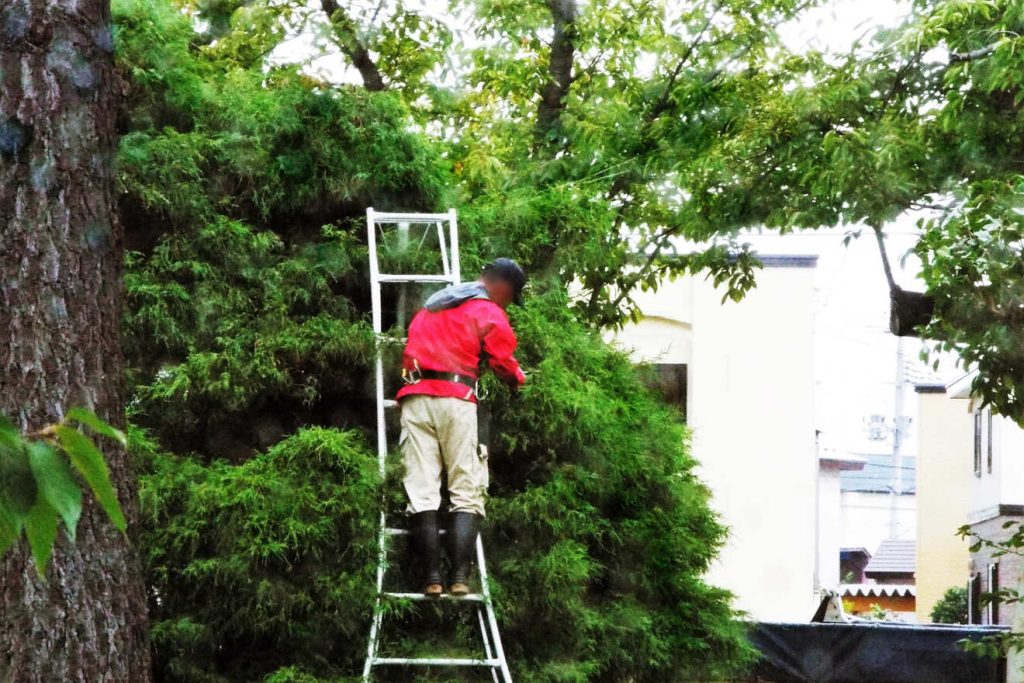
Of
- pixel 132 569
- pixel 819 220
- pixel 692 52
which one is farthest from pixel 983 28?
pixel 132 569

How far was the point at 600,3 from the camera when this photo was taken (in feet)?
40.0

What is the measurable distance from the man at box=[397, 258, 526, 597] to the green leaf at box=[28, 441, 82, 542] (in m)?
4.49

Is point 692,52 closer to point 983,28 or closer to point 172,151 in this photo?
point 983,28

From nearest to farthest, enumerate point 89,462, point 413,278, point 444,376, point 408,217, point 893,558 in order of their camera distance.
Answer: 1. point 89,462
2. point 444,376
3. point 413,278
4. point 408,217
5. point 893,558

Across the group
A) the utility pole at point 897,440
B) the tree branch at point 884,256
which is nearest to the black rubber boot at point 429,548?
the tree branch at point 884,256

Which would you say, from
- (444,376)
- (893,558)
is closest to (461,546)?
(444,376)

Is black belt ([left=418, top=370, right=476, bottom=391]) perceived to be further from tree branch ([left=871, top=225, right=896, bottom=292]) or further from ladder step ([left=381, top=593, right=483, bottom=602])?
tree branch ([left=871, top=225, right=896, bottom=292])

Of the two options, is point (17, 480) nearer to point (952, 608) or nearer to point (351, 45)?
point (351, 45)

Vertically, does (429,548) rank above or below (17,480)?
below

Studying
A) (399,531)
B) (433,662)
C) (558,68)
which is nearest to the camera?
(433,662)

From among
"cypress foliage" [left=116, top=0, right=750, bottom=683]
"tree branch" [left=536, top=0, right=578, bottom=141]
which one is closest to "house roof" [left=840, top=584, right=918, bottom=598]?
"tree branch" [left=536, top=0, right=578, bottom=141]

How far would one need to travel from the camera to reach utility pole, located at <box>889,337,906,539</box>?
35969mm

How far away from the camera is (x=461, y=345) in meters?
6.00

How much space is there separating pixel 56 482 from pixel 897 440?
38.7 m
